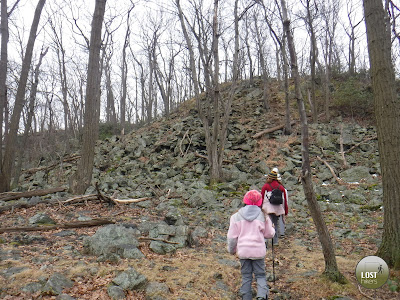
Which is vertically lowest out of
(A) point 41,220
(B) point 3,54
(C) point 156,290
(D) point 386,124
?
(C) point 156,290

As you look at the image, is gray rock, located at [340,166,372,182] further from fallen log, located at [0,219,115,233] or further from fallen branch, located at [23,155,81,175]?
fallen branch, located at [23,155,81,175]

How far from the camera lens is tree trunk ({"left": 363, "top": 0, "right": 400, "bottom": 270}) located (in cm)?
443

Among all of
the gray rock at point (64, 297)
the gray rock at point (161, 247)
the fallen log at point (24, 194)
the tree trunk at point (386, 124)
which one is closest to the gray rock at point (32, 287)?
the gray rock at point (64, 297)

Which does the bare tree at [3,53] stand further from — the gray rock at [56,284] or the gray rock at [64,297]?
the gray rock at [64,297]

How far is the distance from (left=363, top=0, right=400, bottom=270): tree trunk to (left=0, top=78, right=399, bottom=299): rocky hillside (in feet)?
2.29

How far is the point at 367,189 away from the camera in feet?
33.2

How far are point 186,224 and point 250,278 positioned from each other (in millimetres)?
3477

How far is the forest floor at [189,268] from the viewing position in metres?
3.92

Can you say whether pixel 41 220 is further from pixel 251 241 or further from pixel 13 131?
pixel 13 131

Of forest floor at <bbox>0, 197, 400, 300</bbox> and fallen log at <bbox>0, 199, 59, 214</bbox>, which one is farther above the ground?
fallen log at <bbox>0, 199, 59, 214</bbox>

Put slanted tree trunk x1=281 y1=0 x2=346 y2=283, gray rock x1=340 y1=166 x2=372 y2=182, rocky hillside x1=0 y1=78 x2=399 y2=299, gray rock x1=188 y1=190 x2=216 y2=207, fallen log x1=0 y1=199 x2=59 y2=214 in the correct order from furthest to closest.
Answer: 1. gray rock x1=340 y1=166 x2=372 y2=182
2. gray rock x1=188 y1=190 x2=216 y2=207
3. fallen log x1=0 y1=199 x2=59 y2=214
4. slanted tree trunk x1=281 y1=0 x2=346 y2=283
5. rocky hillside x1=0 y1=78 x2=399 y2=299

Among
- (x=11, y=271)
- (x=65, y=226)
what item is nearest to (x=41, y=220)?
(x=65, y=226)

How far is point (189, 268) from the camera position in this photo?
4699mm

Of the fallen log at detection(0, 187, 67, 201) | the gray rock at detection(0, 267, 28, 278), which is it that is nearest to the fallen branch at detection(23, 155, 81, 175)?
the fallen log at detection(0, 187, 67, 201)
